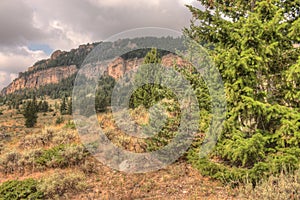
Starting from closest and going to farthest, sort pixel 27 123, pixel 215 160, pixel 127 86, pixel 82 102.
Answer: pixel 215 160
pixel 82 102
pixel 127 86
pixel 27 123

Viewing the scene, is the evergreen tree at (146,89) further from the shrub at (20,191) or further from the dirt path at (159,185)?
the shrub at (20,191)

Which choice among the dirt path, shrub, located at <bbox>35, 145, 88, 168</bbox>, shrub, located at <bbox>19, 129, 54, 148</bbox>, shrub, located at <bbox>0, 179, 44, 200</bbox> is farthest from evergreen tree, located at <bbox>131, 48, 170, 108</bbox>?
shrub, located at <bbox>0, 179, 44, 200</bbox>

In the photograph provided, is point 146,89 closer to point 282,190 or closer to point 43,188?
point 43,188

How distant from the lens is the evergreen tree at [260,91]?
620cm

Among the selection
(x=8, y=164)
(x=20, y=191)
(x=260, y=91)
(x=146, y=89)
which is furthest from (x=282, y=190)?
(x=8, y=164)

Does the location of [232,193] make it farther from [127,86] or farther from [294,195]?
[127,86]

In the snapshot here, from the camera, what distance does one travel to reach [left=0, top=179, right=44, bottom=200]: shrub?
6515 millimetres

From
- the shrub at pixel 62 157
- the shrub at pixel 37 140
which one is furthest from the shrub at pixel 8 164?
the shrub at pixel 37 140

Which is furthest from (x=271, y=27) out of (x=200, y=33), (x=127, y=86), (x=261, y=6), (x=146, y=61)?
(x=146, y=61)

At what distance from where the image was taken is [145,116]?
33.3ft

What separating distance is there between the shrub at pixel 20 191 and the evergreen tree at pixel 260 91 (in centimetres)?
480

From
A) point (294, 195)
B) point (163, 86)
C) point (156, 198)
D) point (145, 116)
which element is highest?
point (163, 86)

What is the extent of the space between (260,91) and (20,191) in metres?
7.18

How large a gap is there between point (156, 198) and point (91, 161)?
3.96 metres
